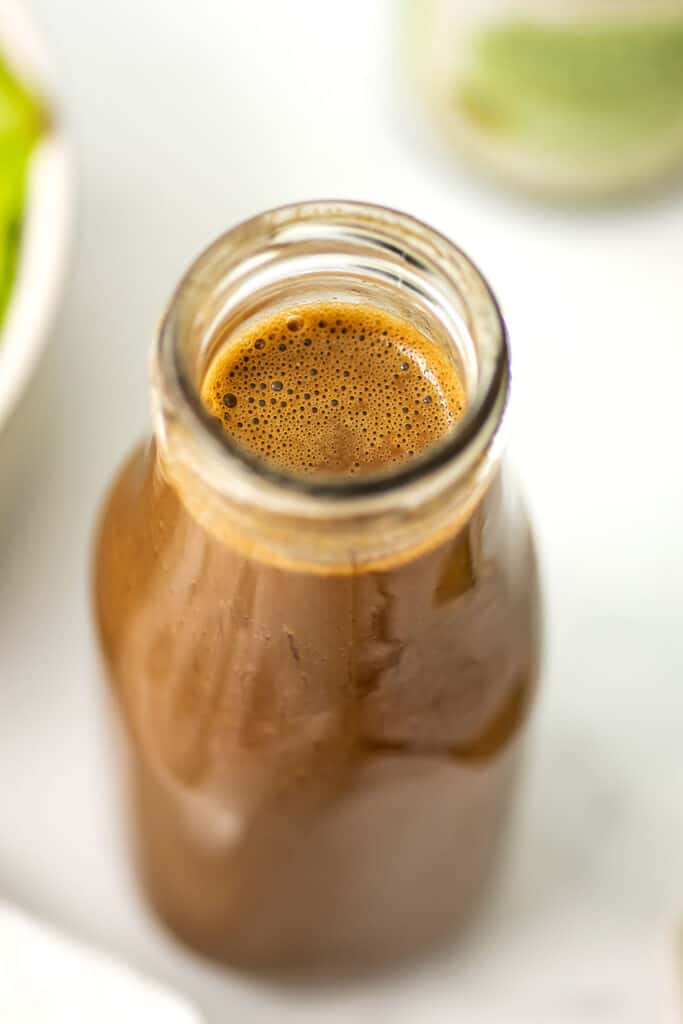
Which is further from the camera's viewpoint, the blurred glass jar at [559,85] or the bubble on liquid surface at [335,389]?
the blurred glass jar at [559,85]

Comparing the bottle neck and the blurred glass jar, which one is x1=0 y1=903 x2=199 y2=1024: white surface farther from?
the blurred glass jar

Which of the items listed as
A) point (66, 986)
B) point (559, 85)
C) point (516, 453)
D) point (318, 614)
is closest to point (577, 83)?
point (559, 85)

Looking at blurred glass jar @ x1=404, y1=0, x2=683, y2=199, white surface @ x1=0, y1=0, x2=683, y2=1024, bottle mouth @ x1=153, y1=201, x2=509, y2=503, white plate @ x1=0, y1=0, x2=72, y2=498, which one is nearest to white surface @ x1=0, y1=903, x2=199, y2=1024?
white surface @ x1=0, y1=0, x2=683, y2=1024

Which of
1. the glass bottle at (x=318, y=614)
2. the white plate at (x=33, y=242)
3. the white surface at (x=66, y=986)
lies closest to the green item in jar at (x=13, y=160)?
the white plate at (x=33, y=242)

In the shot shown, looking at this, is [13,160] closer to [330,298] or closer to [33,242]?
[33,242]

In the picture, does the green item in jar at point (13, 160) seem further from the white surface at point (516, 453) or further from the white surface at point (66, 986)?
the white surface at point (66, 986)

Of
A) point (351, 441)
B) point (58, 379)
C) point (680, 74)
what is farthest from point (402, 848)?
point (680, 74)

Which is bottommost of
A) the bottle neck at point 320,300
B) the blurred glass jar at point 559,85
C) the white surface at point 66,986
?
the white surface at point 66,986

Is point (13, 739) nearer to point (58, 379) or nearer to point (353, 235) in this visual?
point (58, 379)
